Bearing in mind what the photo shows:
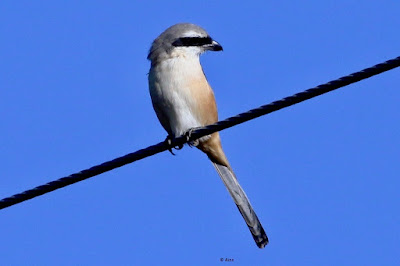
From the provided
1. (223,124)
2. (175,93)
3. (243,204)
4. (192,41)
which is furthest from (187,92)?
(223,124)

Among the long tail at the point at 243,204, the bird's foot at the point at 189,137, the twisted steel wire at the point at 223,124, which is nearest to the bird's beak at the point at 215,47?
the bird's foot at the point at 189,137

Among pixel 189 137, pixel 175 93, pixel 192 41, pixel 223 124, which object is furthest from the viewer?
pixel 192 41

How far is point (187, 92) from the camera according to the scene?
6871 millimetres

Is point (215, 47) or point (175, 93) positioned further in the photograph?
point (215, 47)

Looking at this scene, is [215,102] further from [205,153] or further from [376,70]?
[376,70]

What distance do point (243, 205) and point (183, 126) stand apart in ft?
3.33

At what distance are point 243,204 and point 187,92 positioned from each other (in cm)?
121

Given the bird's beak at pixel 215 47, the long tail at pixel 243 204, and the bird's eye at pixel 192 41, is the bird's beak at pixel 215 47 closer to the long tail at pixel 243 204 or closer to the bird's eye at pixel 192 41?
the bird's eye at pixel 192 41

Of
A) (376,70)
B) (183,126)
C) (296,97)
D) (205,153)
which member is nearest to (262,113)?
(296,97)

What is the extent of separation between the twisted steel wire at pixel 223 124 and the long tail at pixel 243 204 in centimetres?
193

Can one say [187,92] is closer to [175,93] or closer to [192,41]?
[175,93]

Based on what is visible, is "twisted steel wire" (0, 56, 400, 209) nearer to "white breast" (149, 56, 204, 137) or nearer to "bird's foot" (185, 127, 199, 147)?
"bird's foot" (185, 127, 199, 147)

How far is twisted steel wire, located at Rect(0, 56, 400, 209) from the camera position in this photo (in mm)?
4477

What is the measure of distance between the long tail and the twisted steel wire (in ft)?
6.34
